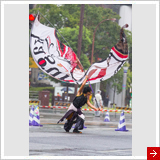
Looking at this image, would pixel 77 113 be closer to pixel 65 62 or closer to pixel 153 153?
pixel 65 62

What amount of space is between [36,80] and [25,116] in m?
48.6

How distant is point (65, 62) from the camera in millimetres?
15297

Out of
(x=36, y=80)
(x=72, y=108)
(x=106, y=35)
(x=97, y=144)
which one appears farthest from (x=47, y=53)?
(x=36, y=80)

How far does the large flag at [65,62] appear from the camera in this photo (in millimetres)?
14902

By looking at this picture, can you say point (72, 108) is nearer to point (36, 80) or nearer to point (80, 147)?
point (80, 147)

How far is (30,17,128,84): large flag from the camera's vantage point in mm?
14902

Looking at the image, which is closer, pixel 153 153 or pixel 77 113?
pixel 153 153

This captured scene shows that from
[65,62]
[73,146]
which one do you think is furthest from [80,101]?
[73,146]

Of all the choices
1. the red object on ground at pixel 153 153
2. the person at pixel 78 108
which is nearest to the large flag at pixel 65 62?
the person at pixel 78 108

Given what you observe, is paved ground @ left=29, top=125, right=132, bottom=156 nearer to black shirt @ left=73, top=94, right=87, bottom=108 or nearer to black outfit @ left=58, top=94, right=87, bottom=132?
black outfit @ left=58, top=94, right=87, bottom=132

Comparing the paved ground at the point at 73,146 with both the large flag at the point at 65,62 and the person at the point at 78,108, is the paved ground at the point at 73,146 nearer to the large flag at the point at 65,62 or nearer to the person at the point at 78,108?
the person at the point at 78,108

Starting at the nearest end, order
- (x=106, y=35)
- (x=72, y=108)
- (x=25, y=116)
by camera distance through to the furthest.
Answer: (x=25, y=116)
(x=72, y=108)
(x=106, y=35)

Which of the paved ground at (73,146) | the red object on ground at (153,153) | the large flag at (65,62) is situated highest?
the large flag at (65,62)

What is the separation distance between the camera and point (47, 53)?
49.3 feet
